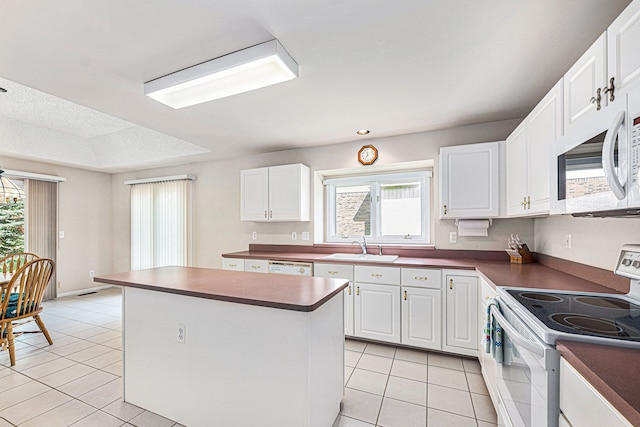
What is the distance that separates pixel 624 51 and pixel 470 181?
169 cm

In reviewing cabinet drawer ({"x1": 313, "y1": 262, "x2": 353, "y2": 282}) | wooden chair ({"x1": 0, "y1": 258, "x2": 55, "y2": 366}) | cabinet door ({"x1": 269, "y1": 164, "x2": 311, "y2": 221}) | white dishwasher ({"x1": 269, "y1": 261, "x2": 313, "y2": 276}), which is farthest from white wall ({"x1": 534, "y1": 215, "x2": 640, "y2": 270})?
wooden chair ({"x1": 0, "y1": 258, "x2": 55, "y2": 366})

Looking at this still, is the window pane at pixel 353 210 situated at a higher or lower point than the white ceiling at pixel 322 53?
lower

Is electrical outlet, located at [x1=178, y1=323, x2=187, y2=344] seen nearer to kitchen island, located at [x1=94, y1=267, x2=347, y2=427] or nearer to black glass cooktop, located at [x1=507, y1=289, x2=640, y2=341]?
kitchen island, located at [x1=94, y1=267, x2=347, y2=427]

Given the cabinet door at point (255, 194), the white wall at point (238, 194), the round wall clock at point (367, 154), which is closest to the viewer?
the white wall at point (238, 194)

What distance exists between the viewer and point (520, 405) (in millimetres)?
1256

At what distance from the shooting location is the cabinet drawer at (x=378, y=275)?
2.74 metres

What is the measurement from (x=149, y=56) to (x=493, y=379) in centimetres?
305

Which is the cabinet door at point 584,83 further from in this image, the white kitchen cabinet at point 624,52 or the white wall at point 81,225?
the white wall at point 81,225

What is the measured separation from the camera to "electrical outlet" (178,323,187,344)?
174 centimetres

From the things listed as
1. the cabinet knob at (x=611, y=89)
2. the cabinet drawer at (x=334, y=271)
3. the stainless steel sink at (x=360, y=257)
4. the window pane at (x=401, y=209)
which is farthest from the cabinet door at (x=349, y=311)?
the cabinet knob at (x=611, y=89)

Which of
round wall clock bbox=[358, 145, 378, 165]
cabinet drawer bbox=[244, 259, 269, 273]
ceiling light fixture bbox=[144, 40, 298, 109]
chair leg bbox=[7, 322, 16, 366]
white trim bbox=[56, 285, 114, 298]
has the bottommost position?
white trim bbox=[56, 285, 114, 298]

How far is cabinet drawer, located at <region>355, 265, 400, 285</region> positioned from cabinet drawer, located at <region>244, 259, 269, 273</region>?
1175 millimetres

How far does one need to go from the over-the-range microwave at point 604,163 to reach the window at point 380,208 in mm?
1985

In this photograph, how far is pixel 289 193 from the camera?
3.60 meters
